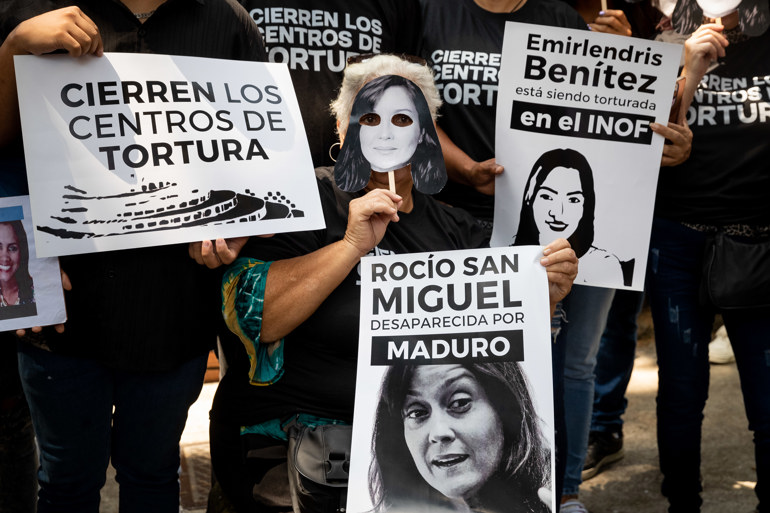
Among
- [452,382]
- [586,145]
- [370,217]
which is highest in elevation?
A: [586,145]

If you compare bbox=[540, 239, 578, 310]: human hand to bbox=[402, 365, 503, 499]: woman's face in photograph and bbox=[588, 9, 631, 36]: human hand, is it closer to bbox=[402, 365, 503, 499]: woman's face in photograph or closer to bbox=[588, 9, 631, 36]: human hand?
bbox=[402, 365, 503, 499]: woman's face in photograph

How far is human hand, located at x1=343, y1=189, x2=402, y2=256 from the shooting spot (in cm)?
203

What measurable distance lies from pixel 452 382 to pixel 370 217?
40 centimetres

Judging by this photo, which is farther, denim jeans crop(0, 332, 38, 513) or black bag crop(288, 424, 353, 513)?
denim jeans crop(0, 332, 38, 513)

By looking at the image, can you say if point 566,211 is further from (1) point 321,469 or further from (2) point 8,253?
(2) point 8,253

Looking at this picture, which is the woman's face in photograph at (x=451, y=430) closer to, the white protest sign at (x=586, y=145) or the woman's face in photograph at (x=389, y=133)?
the woman's face in photograph at (x=389, y=133)

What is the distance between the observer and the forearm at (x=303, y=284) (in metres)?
2.06

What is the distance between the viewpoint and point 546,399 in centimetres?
195

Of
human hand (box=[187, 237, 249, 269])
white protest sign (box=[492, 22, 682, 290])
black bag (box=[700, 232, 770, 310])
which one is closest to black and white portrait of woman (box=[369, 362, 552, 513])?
human hand (box=[187, 237, 249, 269])

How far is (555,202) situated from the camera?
2.51 m

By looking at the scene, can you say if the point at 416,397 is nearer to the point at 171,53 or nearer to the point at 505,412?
the point at 505,412

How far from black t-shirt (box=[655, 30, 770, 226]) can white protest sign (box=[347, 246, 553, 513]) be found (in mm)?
1040

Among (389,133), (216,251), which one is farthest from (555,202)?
(216,251)

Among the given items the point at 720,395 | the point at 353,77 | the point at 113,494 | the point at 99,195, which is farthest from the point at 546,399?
the point at 720,395
